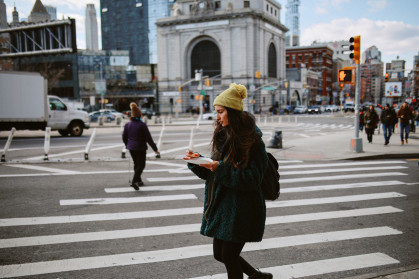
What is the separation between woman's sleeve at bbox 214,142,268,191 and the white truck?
2174 centimetres

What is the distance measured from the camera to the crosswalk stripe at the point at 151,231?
201 inches

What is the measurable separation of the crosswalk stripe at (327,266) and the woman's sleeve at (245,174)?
1727mm

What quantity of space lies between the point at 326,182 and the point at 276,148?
691 centimetres

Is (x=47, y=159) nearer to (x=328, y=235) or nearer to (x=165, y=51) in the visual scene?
(x=328, y=235)

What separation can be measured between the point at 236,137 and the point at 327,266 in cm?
247

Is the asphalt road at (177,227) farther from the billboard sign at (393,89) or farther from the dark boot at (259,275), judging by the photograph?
the billboard sign at (393,89)

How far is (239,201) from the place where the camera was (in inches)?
117

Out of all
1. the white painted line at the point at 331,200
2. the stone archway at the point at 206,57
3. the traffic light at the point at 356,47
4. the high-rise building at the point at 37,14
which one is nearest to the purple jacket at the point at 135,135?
the white painted line at the point at 331,200

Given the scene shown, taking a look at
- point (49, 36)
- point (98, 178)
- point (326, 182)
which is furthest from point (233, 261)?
point (49, 36)

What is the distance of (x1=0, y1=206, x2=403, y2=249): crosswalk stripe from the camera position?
5094 millimetres

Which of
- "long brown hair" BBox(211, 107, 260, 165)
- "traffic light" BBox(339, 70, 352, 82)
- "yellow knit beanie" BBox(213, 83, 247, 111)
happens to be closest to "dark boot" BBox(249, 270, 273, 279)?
"long brown hair" BBox(211, 107, 260, 165)

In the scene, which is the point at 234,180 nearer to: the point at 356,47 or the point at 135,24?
the point at 356,47

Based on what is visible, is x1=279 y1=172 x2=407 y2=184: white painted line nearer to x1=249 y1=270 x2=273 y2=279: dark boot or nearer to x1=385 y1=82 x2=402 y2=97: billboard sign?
x1=249 y1=270 x2=273 y2=279: dark boot

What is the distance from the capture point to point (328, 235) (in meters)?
5.39
